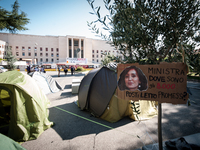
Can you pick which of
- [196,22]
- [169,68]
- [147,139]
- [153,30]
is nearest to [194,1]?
[196,22]

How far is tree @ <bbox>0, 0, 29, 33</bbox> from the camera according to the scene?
9.07 meters

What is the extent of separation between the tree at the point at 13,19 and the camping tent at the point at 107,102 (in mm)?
9378

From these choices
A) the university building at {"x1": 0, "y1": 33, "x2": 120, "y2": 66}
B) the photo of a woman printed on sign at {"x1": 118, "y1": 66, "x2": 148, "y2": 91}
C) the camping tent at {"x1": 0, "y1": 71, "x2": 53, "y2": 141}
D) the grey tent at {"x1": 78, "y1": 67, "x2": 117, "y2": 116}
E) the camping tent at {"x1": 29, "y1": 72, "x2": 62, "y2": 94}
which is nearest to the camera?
the photo of a woman printed on sign at {"x1": 118, "y1": 66, "x2": 148, "y2": 91}

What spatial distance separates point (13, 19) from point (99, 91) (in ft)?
33.4

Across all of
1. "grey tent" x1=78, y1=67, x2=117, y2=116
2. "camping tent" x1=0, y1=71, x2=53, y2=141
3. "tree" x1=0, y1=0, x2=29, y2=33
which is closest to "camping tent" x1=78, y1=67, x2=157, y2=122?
"grey tent" x1=78, y1=67, x2=117, y2=116

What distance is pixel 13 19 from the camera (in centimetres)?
946

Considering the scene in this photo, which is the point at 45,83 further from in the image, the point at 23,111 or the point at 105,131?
the point at 105,131

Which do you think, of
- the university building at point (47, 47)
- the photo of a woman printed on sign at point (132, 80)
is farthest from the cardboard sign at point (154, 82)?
the university building at point (47, 47)

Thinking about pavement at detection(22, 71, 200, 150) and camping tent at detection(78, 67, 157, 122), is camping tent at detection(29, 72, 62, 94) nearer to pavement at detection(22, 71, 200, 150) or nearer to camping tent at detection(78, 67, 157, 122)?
pavement at detection(22, 71, 200, 150)

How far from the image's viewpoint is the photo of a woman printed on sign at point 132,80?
77.9 inches

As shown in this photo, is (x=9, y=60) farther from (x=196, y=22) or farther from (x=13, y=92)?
(x=196, y=22)

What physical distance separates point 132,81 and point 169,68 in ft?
2.08

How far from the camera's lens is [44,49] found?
6350 cm

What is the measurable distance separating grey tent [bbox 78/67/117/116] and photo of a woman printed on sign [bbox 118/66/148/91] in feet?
8.98
